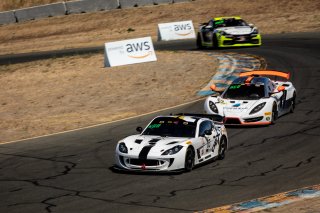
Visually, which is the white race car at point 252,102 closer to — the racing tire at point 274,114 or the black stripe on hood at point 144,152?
the racing tire at point 274,114

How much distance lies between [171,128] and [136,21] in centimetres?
4292

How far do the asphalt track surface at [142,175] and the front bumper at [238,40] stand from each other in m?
14.2

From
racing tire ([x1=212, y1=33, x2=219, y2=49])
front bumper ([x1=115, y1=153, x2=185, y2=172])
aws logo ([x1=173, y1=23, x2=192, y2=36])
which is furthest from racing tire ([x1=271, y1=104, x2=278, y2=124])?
aws logo ([x1=173, y1=23, x2=192, y2=36])

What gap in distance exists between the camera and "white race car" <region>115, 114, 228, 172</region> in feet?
53.3

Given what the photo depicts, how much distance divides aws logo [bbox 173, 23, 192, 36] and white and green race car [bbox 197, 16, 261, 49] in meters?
10.3

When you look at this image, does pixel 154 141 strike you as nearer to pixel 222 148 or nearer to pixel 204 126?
pixel 204 126

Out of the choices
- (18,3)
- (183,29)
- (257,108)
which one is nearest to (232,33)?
(183,29)

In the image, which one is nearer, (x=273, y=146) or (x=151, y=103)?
(x=273, y=146)

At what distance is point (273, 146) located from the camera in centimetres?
1919

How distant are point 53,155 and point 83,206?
582 centimetres

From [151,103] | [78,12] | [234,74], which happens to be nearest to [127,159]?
[151,103]

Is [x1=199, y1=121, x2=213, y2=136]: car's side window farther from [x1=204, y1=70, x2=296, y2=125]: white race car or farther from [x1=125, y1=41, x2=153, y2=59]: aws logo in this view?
[x1=125, y1=41, x2=153, y2=59]: aws logo

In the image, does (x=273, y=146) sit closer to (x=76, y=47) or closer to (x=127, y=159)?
(x=127, y=159)

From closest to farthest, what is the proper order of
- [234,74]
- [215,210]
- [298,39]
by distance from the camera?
[215,210], [234,74], [298,39]
